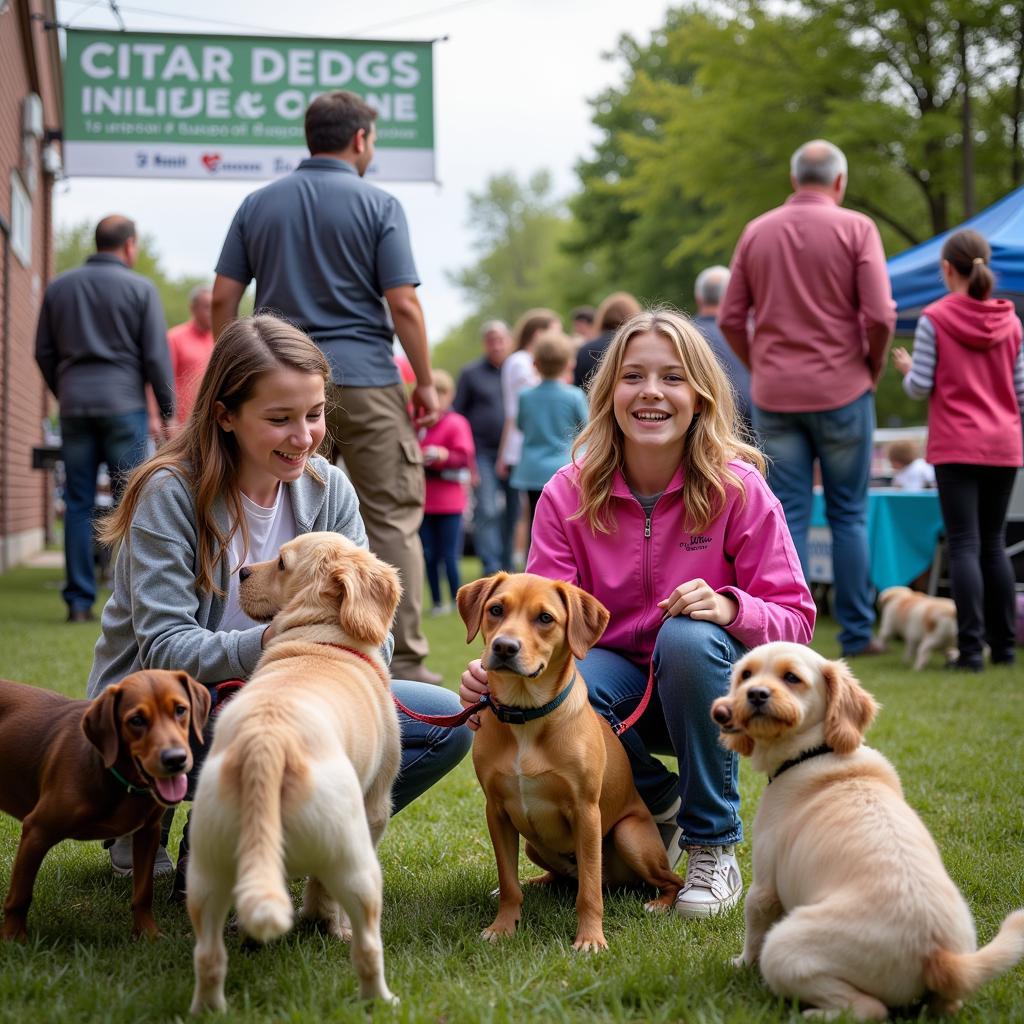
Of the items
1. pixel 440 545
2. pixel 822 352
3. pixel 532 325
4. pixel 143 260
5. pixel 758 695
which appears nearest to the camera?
pixel 758 695

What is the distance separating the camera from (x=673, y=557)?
3654 millimetres

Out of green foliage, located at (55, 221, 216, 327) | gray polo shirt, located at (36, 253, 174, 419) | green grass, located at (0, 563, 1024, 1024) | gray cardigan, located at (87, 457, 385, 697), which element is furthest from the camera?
green foliage, located at (55, 221, 216, 327)

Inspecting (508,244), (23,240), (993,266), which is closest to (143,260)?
(508,244)

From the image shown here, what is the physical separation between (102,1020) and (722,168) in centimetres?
2083

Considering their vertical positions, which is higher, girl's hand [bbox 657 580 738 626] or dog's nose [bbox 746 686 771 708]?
girl's hand [bbox 657 580 738 626]

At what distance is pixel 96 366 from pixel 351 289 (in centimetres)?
384

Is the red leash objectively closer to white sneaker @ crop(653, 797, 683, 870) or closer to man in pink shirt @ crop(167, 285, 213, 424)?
white sneaker @ crop(653, 797, 683, 870)

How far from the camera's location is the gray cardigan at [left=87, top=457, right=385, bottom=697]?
316 cm

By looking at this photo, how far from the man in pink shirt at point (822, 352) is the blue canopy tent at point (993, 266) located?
1.54 metres

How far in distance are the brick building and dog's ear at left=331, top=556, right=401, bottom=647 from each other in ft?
32.7

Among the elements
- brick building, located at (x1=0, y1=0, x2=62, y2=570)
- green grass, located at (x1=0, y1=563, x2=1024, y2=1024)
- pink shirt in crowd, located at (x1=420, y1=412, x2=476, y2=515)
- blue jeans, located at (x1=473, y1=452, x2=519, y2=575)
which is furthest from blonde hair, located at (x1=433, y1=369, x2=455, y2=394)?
green grass, located at (x1=0, y1=563, x2=1024, y2=1024)

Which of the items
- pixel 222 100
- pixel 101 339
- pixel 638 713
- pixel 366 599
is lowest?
pixel 638 713

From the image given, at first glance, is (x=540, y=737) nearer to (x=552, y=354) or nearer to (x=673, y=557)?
(x=673, y=557)

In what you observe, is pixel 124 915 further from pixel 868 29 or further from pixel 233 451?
pixel 868 29
